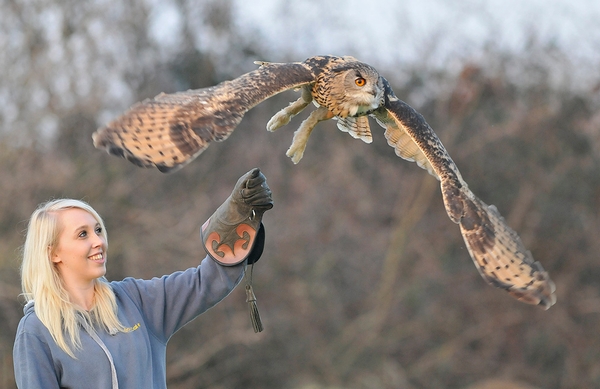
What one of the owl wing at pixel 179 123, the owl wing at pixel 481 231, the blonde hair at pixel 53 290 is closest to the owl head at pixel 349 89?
the owl wing at pixel 481 231

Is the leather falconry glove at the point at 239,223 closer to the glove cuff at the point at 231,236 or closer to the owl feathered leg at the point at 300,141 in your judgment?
the glove cuff at the point at 231,236

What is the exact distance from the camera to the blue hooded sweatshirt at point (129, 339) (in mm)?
2344

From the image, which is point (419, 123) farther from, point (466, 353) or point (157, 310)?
point (466, 353)

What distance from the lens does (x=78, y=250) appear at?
2.48 meters

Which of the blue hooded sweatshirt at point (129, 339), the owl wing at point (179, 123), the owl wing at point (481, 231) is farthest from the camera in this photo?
the owl wing at point (481, 231)

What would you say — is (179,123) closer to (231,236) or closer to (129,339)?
(231,236)

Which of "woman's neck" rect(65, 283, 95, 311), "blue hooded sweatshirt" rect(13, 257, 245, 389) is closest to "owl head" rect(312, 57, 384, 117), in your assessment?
"blue hooded sweatshirt" rect(13, 257, 245, 389)

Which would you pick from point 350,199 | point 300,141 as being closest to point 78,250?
point 300,141

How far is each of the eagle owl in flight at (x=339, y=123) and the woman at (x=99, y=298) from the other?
0.24m

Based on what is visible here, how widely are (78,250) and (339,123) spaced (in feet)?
5.68

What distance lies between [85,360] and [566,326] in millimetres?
11000

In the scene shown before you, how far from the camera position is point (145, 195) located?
10.8 meters

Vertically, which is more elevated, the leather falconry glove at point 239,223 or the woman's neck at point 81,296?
the leather falconry glove at point 239,223

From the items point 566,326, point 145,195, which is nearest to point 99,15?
point 145,195
